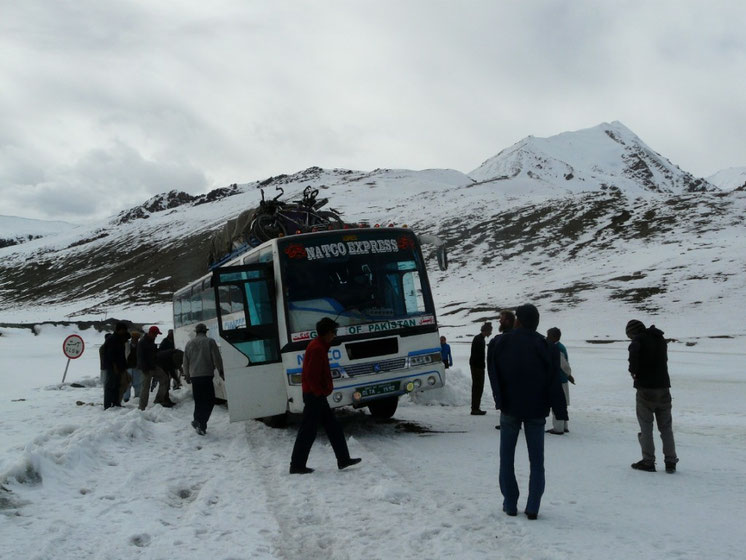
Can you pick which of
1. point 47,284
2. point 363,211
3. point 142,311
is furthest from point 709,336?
point 47,284

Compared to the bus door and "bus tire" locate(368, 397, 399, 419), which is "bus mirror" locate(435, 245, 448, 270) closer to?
"bus tire" locate(368, 397, 399, 419)

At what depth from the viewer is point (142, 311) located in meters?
80.9

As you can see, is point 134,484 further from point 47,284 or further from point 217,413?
point 47,284

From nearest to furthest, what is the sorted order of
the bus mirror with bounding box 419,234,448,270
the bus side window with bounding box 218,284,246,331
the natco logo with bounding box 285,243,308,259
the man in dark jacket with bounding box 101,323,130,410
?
the natco logo with bounding box 285,243,308,259 < the bus side window with bounding box 218,284,246,331 < the bus mirror with bounding box 419,234,448,270 < the man in dark jacket with bounding box 101,323,130,410

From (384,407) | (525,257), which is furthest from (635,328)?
(525,257)

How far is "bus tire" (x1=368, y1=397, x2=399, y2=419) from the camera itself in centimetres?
1155

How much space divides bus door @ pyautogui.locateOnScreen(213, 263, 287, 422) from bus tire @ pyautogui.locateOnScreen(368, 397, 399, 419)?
7.88 feet

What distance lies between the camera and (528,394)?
5637 millimetres

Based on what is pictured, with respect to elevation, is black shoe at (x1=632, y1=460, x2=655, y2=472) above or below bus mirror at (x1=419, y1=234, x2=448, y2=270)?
below

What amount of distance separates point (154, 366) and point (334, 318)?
5628 mm

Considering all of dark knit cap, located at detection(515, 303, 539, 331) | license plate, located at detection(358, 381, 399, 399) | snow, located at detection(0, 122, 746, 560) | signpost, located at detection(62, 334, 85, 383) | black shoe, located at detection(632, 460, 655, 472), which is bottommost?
black shoe, located at detection(632, 460, 655, 472)

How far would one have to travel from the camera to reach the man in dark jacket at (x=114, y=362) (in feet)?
42.7

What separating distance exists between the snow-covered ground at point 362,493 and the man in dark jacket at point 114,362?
119cm

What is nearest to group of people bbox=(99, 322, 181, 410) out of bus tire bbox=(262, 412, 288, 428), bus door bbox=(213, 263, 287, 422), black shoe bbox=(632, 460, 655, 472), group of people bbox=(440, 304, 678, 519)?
bus tire bbox=(262, 412, 288, 428)
